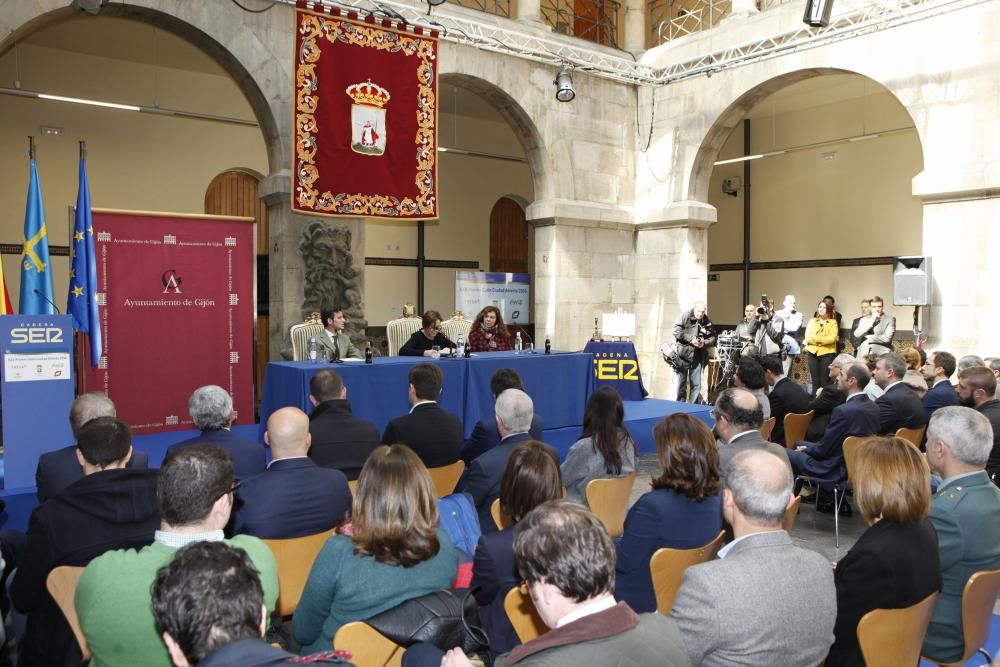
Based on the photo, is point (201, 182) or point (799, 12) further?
point (201, 182)

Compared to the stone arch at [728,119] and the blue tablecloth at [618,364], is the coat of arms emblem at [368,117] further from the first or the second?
the stone arch at [728,119]

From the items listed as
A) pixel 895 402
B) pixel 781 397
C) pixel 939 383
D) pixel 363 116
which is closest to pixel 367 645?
pixel 895 402

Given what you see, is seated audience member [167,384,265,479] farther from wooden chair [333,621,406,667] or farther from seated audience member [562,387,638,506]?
wooden chair [333,621,406,667]

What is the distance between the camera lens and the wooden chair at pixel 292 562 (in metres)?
2.61

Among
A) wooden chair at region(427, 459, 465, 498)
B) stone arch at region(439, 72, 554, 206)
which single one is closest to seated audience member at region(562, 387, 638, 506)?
wooden chair at region(427, 459, 465, 498)

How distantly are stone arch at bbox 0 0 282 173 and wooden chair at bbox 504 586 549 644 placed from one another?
22.8 feet

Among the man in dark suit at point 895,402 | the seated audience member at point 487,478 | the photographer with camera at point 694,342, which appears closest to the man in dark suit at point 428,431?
the seated audience member at point 487,478

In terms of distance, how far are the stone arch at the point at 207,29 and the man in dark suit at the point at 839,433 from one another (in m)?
6.00

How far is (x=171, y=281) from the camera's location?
7.15 metres

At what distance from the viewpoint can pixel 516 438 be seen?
336cm

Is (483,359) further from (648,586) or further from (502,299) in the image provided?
(502,299)

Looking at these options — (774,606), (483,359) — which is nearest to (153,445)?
(483,359)

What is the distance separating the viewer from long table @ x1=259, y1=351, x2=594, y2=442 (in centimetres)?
588

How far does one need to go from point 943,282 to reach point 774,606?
7.81m
